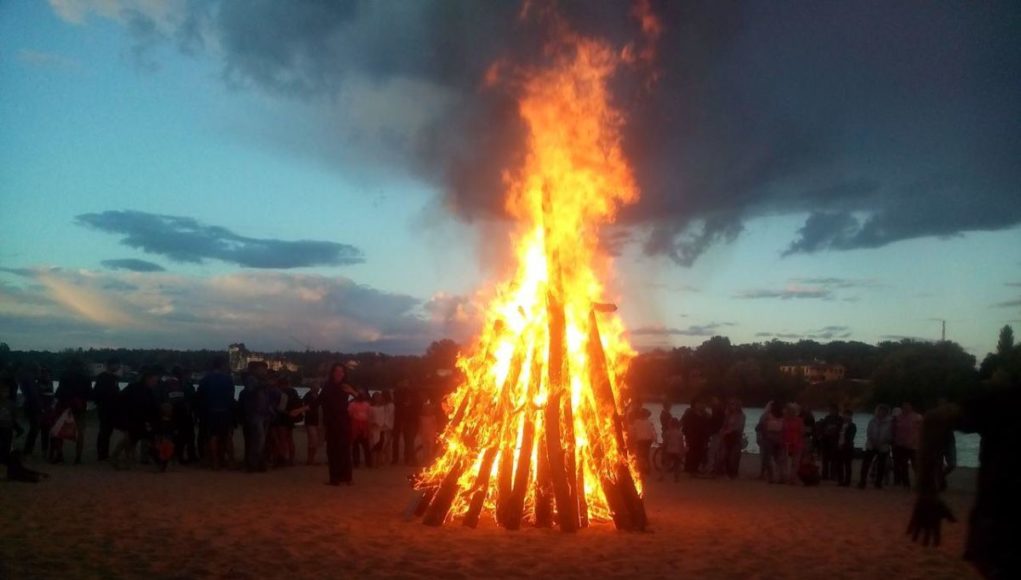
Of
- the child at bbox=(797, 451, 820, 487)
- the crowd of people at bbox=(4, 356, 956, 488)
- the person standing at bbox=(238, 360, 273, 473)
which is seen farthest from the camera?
the child at bbox=(797, 451, 820, 487)

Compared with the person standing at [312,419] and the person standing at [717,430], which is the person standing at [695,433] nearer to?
the person standing at [717,430]

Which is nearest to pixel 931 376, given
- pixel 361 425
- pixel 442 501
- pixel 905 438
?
pixel 905 438

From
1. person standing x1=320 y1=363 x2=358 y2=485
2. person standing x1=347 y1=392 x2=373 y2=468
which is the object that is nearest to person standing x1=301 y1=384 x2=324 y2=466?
person standing x1=347 y1=392 x2=373 y2=468

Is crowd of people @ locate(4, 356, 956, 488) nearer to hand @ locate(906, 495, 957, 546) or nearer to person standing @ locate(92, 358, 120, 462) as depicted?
person standing @ locate(92, 358, 120, 462)

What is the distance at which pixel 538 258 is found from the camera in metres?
12.1

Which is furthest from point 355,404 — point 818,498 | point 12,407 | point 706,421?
point 818,498

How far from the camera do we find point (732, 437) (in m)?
18.8

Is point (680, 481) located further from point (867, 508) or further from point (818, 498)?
point (867, 508)

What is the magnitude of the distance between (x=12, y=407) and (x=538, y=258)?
796 cm

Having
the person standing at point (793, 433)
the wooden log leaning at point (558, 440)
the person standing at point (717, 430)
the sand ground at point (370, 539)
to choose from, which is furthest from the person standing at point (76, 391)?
the person standing at point (793, 433)

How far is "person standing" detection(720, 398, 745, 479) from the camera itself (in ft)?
60.7

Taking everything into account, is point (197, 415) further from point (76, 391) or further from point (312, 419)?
point (76, 391)

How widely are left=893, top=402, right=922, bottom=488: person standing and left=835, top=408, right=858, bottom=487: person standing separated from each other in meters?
0.91

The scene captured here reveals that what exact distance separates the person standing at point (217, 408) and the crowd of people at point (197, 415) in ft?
0.06
